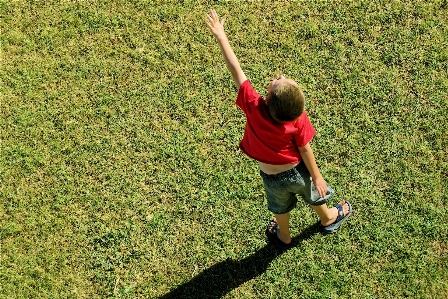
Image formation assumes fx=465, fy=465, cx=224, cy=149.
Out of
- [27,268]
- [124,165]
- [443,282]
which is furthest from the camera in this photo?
[124,165]

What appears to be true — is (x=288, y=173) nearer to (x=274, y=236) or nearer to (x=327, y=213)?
(x=327, y=213)

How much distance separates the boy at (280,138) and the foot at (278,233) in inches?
19.8

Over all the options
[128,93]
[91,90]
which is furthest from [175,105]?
[91,90]

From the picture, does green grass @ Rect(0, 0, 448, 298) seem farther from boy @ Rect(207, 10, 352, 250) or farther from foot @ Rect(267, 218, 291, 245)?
boy @ Rect(207, 10, 352, 250)

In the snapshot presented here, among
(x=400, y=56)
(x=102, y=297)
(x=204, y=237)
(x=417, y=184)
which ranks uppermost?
(x=400, y=56)

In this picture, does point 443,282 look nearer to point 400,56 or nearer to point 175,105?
point 400,56

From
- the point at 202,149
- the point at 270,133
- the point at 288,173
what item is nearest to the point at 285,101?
the point at 270,133

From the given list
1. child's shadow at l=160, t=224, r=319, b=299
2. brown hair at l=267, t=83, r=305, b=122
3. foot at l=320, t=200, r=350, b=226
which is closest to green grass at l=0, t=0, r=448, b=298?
child's shadow at l=160, t=224, r=319, b=299

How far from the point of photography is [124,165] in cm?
503

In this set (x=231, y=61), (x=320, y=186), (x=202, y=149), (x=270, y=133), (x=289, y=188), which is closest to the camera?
(x=270, y=133)

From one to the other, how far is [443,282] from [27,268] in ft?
13.1

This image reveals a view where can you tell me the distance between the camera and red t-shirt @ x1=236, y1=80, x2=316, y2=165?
3199 millimetres

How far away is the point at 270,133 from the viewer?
3215 mm

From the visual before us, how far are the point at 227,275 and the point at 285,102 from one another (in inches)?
86.3
